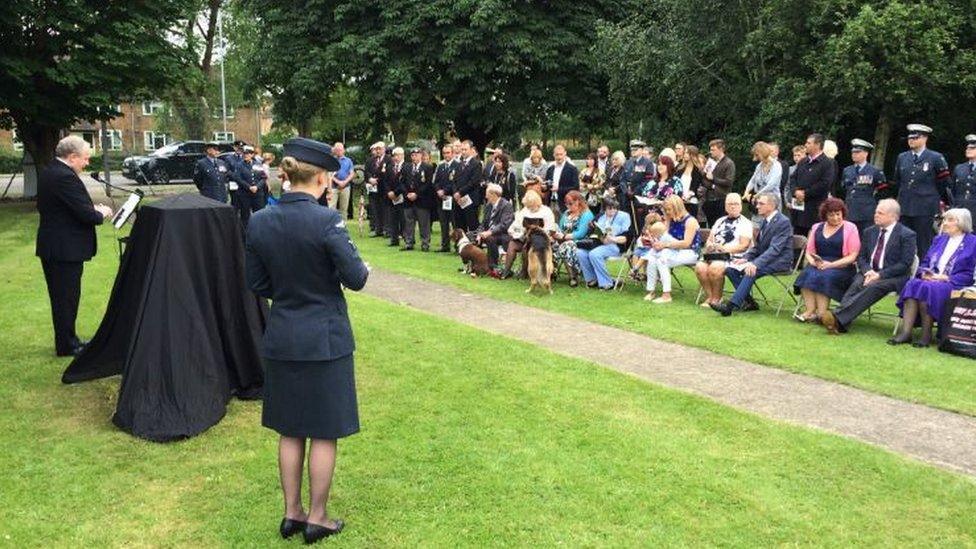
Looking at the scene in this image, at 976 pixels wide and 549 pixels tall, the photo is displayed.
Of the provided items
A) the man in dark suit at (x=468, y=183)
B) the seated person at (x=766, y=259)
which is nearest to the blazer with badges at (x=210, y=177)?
the man in dark suit at (x=468, y=183)

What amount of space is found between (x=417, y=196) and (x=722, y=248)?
6989 mm

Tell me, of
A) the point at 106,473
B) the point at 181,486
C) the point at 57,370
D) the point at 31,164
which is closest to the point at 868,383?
the point at 181,486

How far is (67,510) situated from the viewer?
4.69 meters

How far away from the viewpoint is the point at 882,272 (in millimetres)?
9008

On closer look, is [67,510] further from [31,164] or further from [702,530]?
[31,164]

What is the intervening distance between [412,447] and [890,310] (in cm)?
711

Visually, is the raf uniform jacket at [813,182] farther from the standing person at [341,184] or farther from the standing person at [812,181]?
the standing person at [341,184]

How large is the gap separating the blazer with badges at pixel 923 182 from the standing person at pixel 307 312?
10.0 metres

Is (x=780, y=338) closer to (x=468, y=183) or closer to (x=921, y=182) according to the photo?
(x=921, y=182)

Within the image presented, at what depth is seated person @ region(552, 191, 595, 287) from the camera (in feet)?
40.0

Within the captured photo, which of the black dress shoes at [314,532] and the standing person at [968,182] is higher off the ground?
the standing person at [968,182]

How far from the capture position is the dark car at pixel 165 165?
34156 mm

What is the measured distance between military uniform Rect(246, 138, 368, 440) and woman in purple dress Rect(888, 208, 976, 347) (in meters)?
6.61

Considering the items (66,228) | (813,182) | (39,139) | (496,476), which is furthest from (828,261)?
(39,139)
